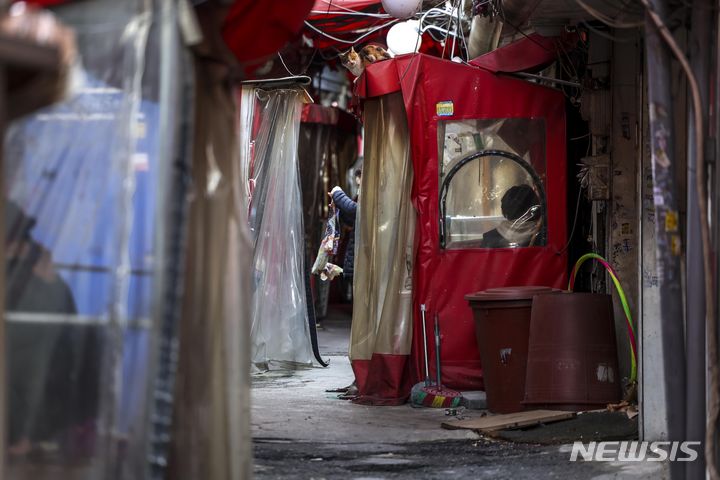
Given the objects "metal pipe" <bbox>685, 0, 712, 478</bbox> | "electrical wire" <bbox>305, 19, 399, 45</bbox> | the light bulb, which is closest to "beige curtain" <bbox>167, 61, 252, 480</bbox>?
"metal pipe" <bbox>685, 0, 712, 478</bbox>

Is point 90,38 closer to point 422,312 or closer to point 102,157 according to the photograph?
point 102,157

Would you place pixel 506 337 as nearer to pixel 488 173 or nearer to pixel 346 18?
pixel 488 173

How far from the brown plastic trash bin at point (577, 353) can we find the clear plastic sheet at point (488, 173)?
58.2 inches

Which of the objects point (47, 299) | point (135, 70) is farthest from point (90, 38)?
point (47, 299)

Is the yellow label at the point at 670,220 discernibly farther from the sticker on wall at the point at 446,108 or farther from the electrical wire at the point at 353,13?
the electrical wire at the point at 353,13

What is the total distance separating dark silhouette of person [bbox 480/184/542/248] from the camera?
9695mm

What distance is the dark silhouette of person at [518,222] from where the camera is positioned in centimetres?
970

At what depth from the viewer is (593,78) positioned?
891cm

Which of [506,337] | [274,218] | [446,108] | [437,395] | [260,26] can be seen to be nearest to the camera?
[260,26]

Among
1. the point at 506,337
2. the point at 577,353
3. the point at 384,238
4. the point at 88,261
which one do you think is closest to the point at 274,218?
the point at 384,238

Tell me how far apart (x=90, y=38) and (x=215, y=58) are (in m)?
0.56

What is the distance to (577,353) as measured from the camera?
8.26 m

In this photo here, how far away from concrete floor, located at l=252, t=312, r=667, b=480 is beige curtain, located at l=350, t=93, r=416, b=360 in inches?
27.4

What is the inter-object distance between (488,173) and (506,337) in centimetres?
183
